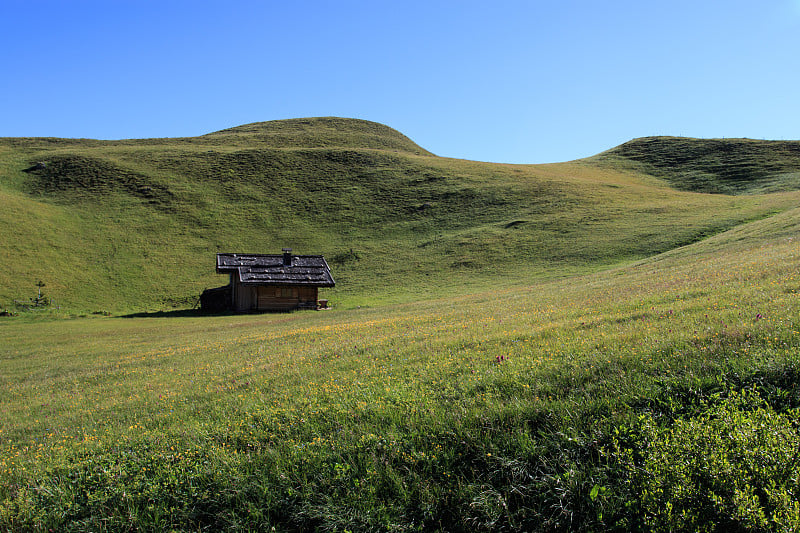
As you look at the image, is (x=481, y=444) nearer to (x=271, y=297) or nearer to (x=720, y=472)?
(x=720, y=472)

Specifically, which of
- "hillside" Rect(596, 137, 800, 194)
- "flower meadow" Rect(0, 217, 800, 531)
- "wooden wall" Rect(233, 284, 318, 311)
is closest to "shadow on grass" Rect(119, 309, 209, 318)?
"wooden wall" Rect(233, 284, 318, 311)

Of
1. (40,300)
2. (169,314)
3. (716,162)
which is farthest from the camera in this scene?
(716,162)

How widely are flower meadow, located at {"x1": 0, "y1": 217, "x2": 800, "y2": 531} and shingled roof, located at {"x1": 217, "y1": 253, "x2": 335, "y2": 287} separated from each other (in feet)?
130

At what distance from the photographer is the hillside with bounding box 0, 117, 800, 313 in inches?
2128

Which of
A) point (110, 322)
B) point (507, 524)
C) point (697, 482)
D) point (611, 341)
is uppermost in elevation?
point (611, 341)

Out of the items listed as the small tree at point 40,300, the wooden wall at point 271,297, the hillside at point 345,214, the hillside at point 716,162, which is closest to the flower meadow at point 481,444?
the hillside at point 345,214

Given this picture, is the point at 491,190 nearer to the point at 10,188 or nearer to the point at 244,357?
the point at 244,357

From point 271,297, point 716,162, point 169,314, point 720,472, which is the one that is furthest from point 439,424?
point 716,162

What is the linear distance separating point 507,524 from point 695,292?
10572 millimetres

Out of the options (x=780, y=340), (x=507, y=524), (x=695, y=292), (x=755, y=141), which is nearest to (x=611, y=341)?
(x=780, y=340)

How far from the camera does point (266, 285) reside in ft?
161

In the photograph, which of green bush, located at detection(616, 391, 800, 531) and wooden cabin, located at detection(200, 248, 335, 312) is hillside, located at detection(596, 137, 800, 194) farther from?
green bush, located at detection(616, 391, 800, 531)

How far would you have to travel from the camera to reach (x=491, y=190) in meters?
89.8

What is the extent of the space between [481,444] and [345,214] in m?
81.6
